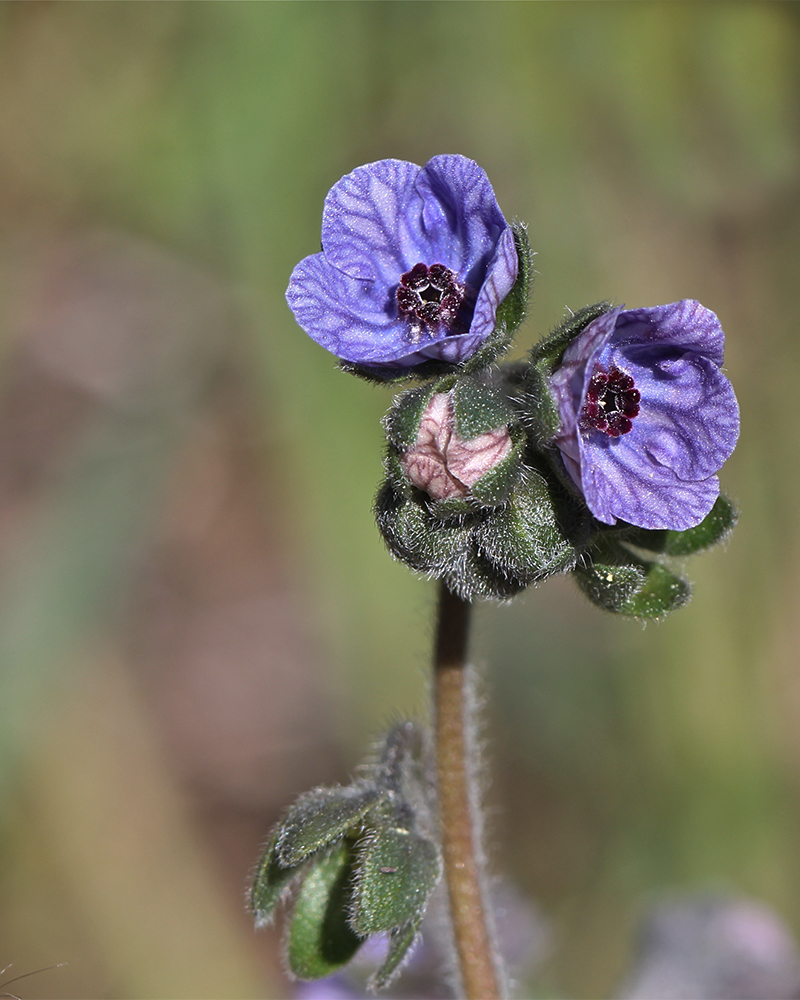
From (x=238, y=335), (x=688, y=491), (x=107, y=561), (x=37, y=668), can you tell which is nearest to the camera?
(x=688, y=491)

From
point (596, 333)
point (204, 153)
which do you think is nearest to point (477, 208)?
point (596, 333)

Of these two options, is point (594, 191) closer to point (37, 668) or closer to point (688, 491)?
point (37, 668)

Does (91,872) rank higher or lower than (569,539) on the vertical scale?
lower

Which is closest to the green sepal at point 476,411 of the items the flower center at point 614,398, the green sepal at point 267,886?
the flower center at point 614,398

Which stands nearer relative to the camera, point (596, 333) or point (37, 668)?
point (596, 333)

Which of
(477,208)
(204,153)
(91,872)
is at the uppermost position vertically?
(204,153)

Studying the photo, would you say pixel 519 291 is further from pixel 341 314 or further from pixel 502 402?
pixel 341 314

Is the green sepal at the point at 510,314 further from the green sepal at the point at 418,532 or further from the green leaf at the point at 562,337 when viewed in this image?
the green sepal at the point at 418,532

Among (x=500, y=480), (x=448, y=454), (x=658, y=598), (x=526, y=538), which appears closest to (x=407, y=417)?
(x=448, y=454)
